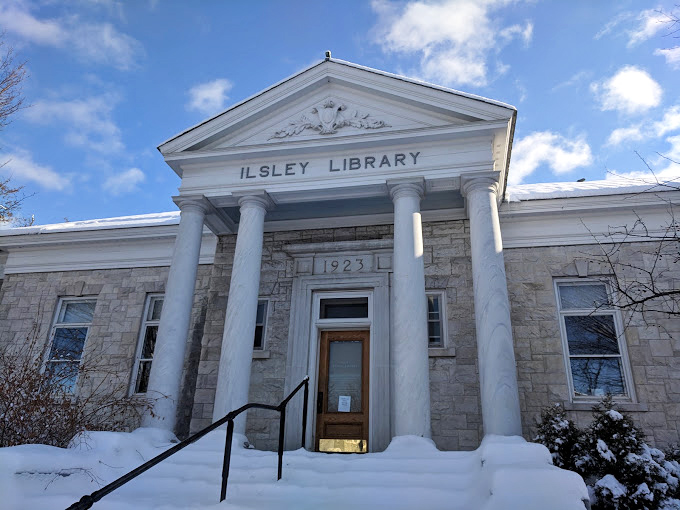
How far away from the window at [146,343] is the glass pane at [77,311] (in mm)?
1584

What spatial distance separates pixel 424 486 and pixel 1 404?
17.5ft

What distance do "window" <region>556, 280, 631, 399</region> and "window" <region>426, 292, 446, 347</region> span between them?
216cm

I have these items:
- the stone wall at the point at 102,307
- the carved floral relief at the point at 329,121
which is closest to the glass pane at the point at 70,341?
the stone wall at the point at 102,307

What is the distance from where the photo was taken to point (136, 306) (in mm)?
11453

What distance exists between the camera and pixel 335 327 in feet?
32.2

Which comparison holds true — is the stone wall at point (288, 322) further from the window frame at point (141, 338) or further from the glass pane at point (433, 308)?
the window frame at point (141, 338)

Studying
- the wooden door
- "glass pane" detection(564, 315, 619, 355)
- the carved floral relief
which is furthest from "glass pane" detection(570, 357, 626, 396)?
the carved floral relief

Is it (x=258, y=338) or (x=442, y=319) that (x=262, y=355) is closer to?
(x=258, y=338)

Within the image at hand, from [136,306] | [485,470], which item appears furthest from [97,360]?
[485,470]

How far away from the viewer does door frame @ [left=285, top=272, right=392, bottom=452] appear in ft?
29.1

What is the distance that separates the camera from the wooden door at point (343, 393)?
353 inches

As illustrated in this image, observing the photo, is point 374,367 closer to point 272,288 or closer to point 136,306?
point 272,288

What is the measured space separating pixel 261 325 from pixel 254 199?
2.71 m

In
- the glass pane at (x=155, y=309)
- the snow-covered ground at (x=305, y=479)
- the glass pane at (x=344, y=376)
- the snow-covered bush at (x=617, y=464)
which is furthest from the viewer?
the glass pane at (x=155, y=309)
